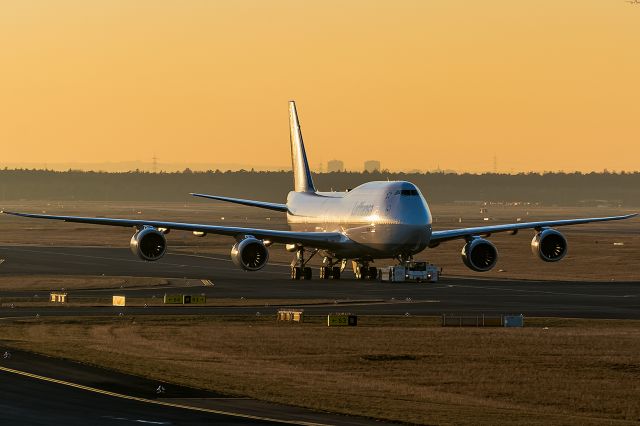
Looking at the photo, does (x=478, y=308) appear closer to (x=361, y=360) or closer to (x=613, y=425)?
(x=361, y=360)

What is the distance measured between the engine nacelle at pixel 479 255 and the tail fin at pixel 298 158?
2243 cm

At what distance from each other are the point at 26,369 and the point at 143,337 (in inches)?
517

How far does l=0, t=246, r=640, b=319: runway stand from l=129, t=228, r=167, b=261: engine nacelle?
2.33 metres

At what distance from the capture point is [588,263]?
4729 inches

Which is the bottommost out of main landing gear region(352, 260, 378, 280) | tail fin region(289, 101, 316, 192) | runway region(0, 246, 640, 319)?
runway region(0, 246, 640, 319)

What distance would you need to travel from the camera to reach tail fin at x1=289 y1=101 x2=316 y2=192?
114062mm

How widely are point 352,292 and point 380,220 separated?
758 cm

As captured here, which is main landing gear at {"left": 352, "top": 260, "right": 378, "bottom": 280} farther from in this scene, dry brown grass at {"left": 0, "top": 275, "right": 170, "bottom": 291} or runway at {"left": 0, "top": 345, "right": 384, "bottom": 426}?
runway at {"left": 0, "top": 345, "right": 384, "bottom": 426}

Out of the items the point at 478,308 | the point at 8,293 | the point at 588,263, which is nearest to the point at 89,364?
the point at 478,308

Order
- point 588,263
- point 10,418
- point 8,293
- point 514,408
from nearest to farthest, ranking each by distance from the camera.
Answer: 1. point 10,418
2. point 514,408
3. point 8,293
4. point 588,263

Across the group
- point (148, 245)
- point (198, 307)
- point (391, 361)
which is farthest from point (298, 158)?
point (391, 361)

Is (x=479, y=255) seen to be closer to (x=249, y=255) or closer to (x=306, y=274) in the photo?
(x=306, y=274)

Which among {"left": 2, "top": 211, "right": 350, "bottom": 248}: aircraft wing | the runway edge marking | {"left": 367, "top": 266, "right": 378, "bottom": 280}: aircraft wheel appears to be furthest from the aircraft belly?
the runway edge marking

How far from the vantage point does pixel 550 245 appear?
94812 mm
